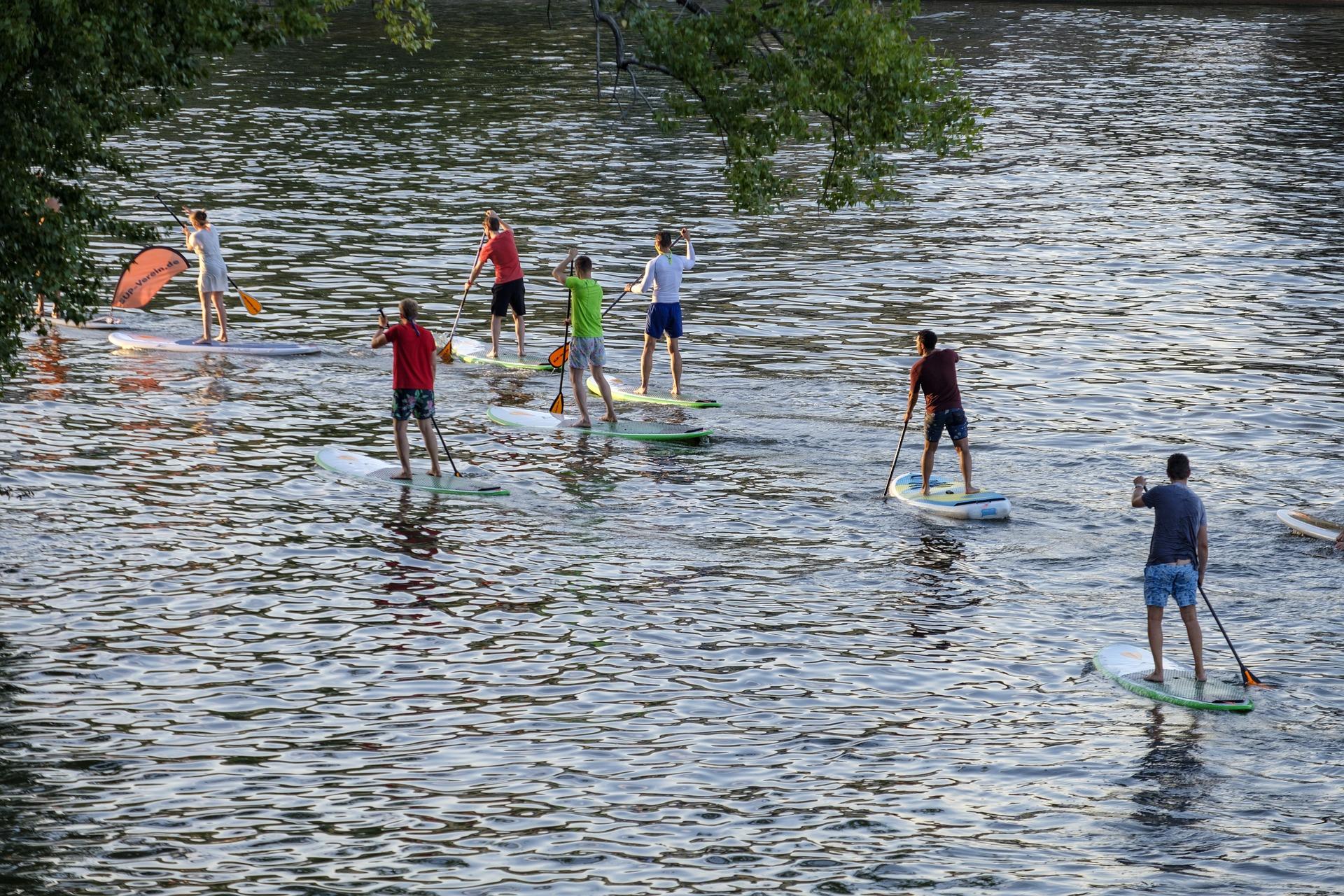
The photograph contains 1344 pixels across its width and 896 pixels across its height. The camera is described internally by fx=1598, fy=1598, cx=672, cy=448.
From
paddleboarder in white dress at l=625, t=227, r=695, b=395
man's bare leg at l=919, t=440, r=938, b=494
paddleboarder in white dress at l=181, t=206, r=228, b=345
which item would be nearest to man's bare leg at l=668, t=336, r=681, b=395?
paddleboarder in white dress at l=625, t=227, r=695, b=395

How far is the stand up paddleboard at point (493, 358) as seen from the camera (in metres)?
24.8

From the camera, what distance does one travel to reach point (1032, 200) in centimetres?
3969

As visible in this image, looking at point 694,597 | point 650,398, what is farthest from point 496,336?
point 694,597

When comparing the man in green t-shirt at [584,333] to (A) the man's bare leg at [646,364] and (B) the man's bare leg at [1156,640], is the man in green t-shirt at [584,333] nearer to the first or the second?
(A) the man's bare leg at [646,364]

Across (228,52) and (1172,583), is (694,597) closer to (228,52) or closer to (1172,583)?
(1172,583)

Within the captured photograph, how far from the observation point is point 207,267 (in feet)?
81.2

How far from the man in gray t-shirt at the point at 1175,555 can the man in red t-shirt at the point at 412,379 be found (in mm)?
8626

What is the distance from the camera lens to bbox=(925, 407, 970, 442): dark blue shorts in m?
18.7

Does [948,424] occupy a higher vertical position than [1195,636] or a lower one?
higher

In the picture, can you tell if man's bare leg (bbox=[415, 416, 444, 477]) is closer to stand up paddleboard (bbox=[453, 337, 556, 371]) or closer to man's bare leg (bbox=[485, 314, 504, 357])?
stand up paddleboard (bbox=[453, 337, 556, 371])

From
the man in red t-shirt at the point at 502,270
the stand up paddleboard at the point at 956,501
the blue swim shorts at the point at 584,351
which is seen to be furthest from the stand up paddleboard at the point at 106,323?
the stand up paddleboard at the point at 956,501

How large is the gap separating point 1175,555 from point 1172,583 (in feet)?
0.82

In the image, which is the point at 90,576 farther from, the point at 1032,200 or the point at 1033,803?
the point at 1032,200

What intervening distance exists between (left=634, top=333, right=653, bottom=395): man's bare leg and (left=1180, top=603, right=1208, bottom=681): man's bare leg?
407 inches
